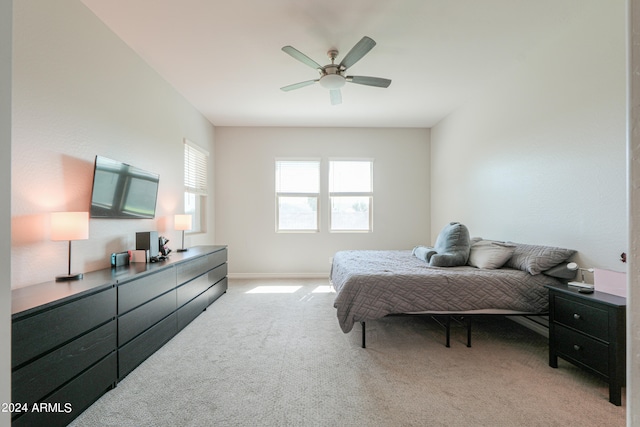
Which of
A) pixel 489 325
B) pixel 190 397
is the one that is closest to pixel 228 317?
pixel 190 397

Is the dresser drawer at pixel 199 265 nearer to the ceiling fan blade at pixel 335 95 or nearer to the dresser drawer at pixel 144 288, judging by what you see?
the dresser drawer at pixel 144 288

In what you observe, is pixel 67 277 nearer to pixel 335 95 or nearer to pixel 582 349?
pixel 335 95

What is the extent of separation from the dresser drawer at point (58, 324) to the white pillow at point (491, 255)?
3159 millimetres

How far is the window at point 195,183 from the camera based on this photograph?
4184 millimetres

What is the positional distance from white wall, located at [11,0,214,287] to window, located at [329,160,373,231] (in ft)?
10.2

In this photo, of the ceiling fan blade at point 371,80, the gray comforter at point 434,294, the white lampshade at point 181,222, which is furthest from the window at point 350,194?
the gray comforter at point 434,294

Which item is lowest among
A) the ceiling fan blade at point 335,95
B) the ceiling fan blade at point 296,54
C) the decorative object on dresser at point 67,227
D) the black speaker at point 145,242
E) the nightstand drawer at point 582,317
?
the nightstand drawer at point 582,317

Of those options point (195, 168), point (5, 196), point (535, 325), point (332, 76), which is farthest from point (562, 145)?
point (195, 168)

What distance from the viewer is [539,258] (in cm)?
250

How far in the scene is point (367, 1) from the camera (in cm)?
218

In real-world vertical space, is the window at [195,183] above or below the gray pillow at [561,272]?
above

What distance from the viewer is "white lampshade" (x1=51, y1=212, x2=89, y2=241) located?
182cm

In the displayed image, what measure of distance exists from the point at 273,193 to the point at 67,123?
338cm

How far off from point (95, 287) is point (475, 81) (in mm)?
4332
